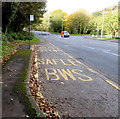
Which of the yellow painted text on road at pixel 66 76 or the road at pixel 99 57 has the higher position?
the road at pixel 99 57

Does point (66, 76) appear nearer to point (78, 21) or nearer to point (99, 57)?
point (99, 57)

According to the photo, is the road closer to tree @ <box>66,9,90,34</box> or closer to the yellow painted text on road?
the yellow painted text on road

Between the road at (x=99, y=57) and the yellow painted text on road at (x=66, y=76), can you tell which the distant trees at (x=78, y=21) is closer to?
the road at (x=99, y=57)

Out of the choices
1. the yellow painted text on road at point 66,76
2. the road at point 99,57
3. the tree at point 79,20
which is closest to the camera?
the yellow painted text on road at point 66,76

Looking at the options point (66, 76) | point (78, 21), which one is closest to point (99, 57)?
point (66, 76)

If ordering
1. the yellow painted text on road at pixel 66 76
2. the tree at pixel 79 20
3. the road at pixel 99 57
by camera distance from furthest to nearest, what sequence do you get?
the tree at pixel 79 20 < the road at pixel 99 57 < the yellow painted text on road at pixel 66 76

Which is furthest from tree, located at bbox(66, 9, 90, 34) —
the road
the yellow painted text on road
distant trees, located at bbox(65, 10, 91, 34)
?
the yellow painted text on road

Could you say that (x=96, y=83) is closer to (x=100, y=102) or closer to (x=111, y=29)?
(x=100, y=102)

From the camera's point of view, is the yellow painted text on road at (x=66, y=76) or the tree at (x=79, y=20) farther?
the tree at (x=79, y=20)

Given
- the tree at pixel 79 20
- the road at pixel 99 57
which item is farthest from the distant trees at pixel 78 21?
the road at pixel 99 57

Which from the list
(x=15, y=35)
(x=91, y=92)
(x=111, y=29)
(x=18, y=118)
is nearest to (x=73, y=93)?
(x=91, y=92)

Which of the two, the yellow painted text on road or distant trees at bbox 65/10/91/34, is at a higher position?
distant trees at bbox 65/10/91/34

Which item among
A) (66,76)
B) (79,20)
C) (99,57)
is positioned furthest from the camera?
(79,20)

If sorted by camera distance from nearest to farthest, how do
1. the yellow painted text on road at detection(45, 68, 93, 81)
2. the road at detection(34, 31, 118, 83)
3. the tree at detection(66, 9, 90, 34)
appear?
the yellow painted text on road at detection(45, 68, 93, 81), the road at detection(34, 31, 118, 83), the tree at detection(66, 9, 90, 34)
